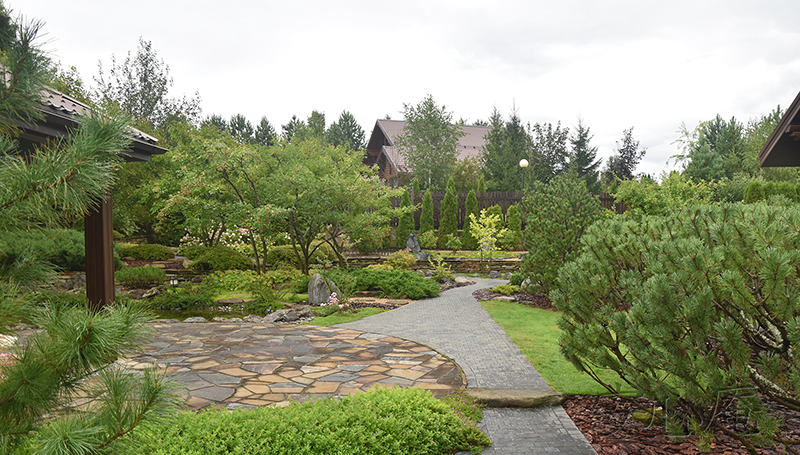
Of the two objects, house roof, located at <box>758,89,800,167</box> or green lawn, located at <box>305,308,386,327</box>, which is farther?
green lawn, located at <box>305,308,386,327</box>

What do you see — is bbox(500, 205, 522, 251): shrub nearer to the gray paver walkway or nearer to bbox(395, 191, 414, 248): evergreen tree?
bbox(395, 191, 414, 248): evergreen tree

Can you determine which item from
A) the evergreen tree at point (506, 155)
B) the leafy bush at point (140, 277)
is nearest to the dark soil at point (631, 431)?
the leafy bush at point (140, 277)

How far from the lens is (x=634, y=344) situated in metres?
3.00

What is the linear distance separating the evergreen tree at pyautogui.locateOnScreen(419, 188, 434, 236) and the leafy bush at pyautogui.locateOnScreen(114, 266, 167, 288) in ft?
33.7

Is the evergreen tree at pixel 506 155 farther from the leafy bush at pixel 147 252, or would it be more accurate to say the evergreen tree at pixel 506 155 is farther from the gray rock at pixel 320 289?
the gray rock at pixel 320 289

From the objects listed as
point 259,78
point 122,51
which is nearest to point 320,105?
point 122,51

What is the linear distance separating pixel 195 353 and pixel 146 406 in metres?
4.72

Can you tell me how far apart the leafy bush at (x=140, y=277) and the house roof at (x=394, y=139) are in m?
17.7

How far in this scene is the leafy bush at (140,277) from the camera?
11.5 meters

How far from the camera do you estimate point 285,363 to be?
522cm

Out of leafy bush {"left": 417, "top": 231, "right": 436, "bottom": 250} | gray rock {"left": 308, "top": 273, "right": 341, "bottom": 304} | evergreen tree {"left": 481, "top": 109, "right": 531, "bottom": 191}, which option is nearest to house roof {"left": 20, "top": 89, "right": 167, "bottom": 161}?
gray rock {"left": 308, "top": 273, "right": 341, "bottom": 304}

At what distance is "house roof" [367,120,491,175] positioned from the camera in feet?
98.3

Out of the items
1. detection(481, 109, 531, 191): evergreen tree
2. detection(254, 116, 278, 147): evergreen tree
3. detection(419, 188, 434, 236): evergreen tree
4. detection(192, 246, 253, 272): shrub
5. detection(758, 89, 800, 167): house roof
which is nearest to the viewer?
detection(758, 89, 800, 167): house roof

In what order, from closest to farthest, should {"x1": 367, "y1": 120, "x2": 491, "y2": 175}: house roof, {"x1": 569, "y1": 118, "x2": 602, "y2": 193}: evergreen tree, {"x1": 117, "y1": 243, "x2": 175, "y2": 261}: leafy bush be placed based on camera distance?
{"x1": 117, "y1": 243, "x2": 175, "y2": 261}: leafy bush
{"x1": 569, "y1": 118, "x2": 602, "y2": 193}: evergreen tree
{"x1": 367, "y1": 120, "x2": 491, "y2": 175}: house roof
